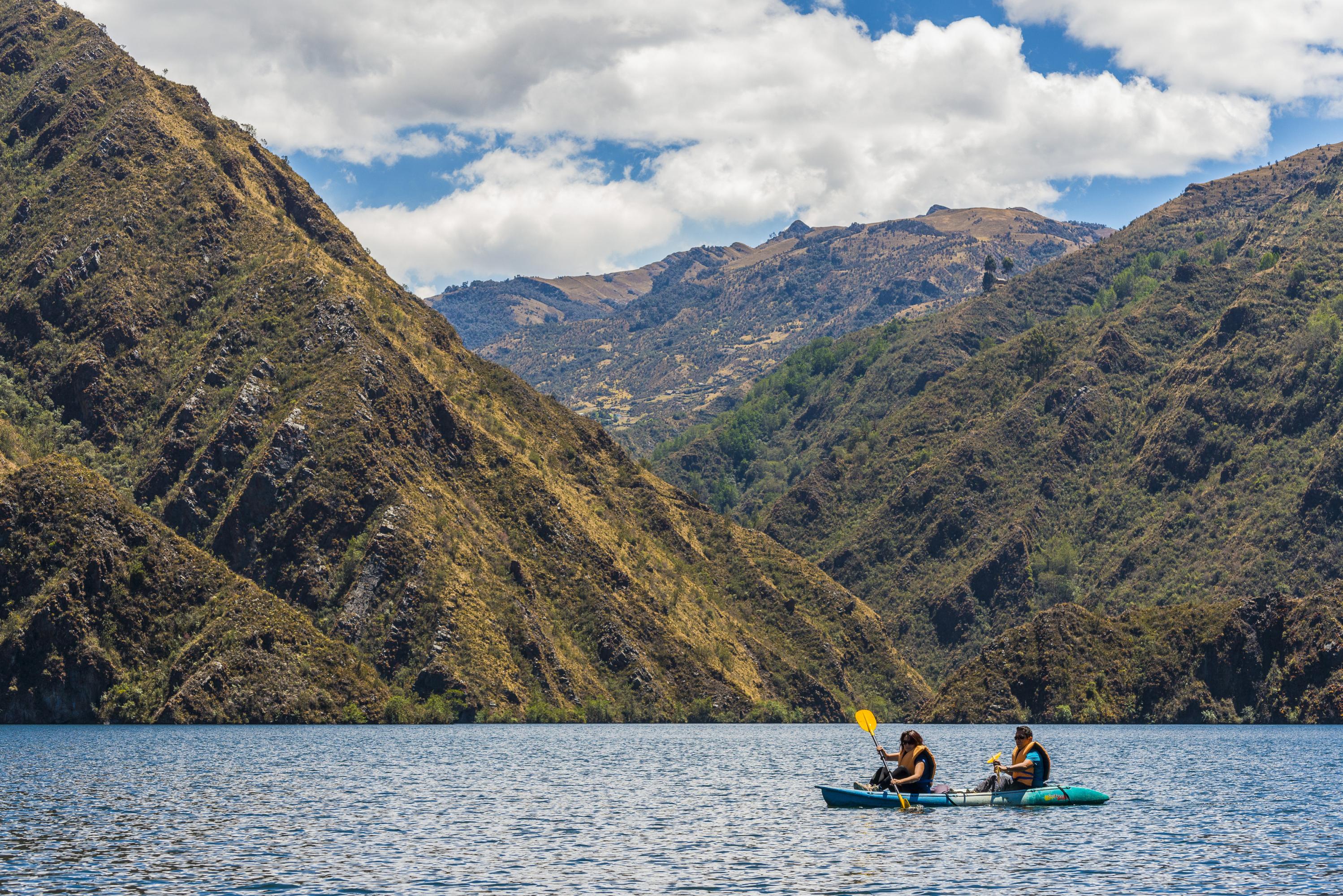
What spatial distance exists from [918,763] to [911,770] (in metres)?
0.55

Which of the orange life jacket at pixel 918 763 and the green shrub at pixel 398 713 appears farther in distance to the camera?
the green shrub at pixel 398 713

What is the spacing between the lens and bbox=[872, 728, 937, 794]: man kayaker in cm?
6631

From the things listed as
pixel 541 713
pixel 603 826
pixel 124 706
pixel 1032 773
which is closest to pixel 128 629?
pixel 124 706

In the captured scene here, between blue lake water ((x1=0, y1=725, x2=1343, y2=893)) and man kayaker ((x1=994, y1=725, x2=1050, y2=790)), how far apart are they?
154cm

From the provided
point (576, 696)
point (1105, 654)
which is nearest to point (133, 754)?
point (576, 696)

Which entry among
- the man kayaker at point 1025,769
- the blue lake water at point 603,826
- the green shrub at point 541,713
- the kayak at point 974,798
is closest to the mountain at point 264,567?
the green shrub at point 541,713

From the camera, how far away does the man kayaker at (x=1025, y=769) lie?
2763 inches

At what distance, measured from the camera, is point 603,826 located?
6206 centimetres

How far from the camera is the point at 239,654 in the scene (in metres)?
149

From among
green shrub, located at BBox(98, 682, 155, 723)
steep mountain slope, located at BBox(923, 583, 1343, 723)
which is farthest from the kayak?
steep mountain slope, located at BBox(923, 583, 1343, 723)

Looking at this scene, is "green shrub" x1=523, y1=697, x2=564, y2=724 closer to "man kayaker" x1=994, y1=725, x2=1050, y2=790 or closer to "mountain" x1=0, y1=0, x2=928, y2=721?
"mountain" x1=0, y1=0, x2=928, y2=721

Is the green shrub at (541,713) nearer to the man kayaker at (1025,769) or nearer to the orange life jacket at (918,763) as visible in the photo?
the man kayaker at (1025,769)

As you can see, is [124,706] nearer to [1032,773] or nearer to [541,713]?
[541,713]

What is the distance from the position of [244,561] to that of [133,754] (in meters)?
82.9
